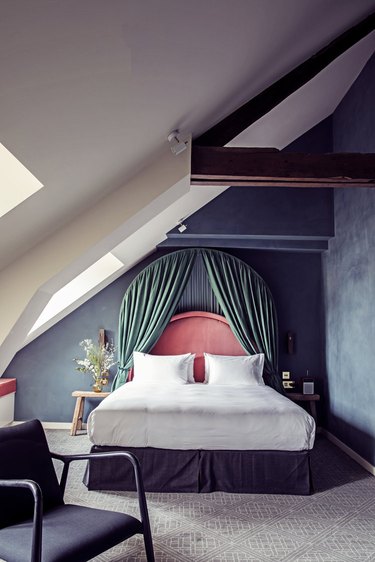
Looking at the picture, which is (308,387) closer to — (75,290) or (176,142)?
(75,290)

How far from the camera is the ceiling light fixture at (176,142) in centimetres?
331

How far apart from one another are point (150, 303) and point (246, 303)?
1230 millimetres

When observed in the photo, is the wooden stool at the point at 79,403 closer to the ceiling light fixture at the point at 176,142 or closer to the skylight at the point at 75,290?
the skylight at the point at 75,290

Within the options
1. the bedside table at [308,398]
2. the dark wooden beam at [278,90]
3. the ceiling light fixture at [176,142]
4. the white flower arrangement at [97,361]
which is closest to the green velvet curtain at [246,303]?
the bedside table at [308,398]

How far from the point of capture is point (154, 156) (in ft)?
11.6

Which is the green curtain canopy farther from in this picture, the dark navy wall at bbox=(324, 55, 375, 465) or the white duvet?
the white duvet

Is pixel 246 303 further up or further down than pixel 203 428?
further up

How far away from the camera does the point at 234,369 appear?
18.2ft

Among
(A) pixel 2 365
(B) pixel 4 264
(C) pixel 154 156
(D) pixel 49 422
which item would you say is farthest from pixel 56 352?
(C) pixel 154 156

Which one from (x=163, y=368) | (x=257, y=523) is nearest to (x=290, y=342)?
(x=163, y=368)

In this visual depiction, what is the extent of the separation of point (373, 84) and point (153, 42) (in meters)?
3.16

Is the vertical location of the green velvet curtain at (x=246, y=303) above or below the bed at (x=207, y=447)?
above

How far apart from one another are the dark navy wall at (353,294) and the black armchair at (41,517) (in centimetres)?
298

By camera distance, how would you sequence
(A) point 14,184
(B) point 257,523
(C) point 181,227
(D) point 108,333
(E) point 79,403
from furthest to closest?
(D) point 108,333 < (E) point 79,403 < (C) point 181,227 < (B) point 257,523 < (A) point 14,184
